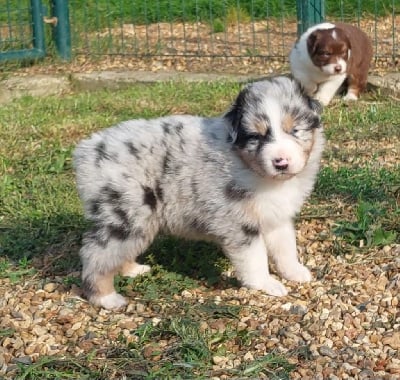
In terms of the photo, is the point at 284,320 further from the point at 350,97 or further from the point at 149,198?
the point at 350,97

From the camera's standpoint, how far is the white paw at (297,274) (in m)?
4.85

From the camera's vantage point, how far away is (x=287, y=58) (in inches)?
402

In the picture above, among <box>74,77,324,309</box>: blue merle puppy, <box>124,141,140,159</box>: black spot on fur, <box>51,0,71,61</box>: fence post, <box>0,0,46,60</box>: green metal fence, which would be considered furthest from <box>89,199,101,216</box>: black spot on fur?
<box>51,0,71,61</box>: fence post

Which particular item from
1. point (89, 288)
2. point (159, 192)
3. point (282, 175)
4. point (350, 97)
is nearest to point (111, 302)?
point (89, 288)

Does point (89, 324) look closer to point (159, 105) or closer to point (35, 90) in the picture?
point (159, 105)

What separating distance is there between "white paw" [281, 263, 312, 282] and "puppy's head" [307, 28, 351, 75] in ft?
15.4

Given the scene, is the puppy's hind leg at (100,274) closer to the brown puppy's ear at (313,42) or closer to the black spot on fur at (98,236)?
the black spot on fur at (98,236)

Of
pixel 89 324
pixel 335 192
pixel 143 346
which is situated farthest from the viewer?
pixel 335 192

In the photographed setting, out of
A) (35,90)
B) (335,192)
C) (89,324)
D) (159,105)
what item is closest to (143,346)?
(89,324)

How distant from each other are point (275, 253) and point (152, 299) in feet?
2.33

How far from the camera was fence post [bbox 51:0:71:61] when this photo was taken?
10.4 m

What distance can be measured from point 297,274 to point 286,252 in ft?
0.42

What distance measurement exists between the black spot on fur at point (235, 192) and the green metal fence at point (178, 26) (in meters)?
5.68

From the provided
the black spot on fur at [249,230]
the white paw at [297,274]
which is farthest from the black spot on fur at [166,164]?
the white paw at [297,274]
